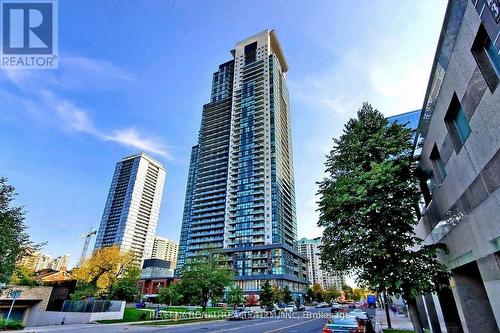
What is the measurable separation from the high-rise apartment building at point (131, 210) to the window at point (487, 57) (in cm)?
18703

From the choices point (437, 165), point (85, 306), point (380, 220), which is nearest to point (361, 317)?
point (380, 220)

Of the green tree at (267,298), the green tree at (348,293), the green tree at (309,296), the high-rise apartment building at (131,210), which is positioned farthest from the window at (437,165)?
the green tree at (348,293)

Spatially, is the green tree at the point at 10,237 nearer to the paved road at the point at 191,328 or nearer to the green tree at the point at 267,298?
the paved road at the point at 191,328

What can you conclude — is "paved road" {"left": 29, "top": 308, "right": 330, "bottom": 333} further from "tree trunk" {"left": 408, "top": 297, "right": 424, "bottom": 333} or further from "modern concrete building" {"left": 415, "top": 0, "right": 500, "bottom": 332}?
"modern concrete building" {"left": 415, "top": 0, "right": 500, "bottom": 332}

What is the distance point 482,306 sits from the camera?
1208cm

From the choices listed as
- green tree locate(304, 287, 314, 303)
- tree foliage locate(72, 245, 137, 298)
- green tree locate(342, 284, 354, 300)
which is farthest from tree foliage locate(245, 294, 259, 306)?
green tree locate(342, 284, 354, 300)

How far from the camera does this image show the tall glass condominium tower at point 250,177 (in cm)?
10325

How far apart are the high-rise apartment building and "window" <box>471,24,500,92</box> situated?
187032 mm

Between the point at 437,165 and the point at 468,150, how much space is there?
4709 millimetres

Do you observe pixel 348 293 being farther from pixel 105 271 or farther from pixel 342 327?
pixel 342 327

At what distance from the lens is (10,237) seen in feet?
63.2

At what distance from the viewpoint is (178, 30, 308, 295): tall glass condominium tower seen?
103 m

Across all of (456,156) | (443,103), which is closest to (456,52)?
(443,103)

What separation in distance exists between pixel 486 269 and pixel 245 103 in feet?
422
